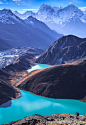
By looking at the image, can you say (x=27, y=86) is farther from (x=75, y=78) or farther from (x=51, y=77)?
(x=75, y=78)

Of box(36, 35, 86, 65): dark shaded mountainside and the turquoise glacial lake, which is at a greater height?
box(36, 35, 86, 65): dark shaded mountainside

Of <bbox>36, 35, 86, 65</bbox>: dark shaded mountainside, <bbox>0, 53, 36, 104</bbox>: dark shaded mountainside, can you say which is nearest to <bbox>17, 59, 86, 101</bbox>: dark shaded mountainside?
<bbox>0, 53, 36, 104</bbox>: dark shaded mountainside

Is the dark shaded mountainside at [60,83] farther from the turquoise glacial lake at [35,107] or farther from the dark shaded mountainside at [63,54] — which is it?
the dark shaded mountainside at [63,54]

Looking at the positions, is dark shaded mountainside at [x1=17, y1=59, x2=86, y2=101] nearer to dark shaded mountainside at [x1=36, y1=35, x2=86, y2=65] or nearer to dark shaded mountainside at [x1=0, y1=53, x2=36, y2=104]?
dark shaded mountainside at [x1=0, y1=53, x2=36, y2=104]

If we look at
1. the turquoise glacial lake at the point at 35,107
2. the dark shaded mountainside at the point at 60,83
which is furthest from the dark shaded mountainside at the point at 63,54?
the turquoise glacial lake at the point at 35,107

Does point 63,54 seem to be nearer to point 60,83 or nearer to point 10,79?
point 10,79
